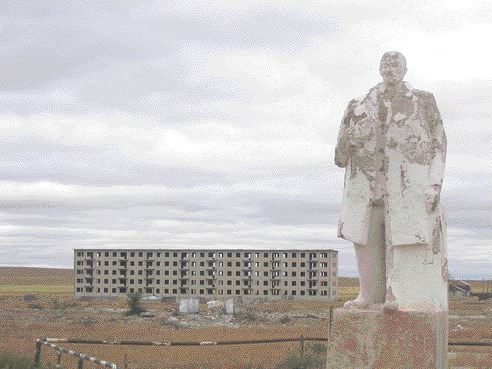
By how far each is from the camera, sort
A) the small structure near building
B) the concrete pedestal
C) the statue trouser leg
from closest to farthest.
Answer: the concrete pedestal
the statue trouser leg
the small structure near building

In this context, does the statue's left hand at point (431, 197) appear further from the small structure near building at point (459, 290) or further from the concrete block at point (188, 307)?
the small structure near building at point (459, 290)

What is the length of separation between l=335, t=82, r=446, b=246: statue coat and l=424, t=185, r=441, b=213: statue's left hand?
3 cm

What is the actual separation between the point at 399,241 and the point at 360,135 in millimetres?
1116

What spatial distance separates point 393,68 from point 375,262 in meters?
1.93

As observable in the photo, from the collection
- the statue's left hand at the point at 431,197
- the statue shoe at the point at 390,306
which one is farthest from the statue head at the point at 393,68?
the statue shoe at the point at 390,306

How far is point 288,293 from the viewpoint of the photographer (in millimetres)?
76750

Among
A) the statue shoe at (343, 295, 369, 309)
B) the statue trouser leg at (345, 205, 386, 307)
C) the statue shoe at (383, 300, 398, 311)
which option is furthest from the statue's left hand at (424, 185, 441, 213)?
the statue shoe at (343, 295, 369, 309)

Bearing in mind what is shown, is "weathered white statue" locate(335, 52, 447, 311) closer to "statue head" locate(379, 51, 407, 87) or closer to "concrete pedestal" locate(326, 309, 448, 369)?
"statue head" locate(379, 51, 407, 87)

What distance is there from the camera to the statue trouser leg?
851 cm

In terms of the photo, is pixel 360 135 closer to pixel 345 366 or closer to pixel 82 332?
pixel 345 366

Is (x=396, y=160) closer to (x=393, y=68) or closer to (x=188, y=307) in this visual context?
(x=393, y=68)

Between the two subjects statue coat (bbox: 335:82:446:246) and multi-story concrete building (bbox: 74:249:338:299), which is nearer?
statue coat (bbox: 335:82:446:246)

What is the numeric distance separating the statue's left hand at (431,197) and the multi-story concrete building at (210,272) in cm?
6661

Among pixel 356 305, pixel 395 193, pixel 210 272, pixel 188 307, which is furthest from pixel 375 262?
pixel 210 272
